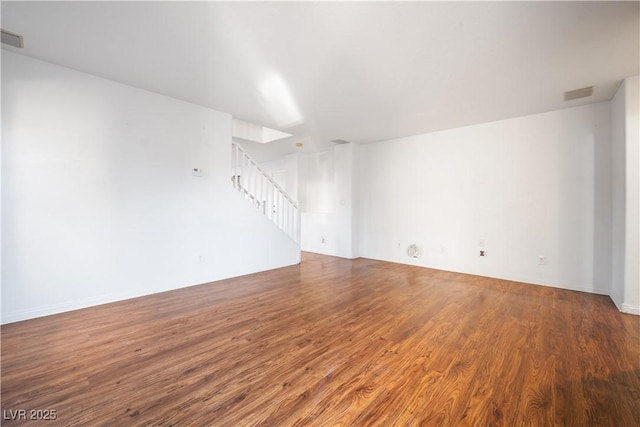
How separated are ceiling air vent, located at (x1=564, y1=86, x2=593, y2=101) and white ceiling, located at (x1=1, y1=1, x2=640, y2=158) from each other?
0.10 meters

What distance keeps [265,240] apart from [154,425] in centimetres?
361

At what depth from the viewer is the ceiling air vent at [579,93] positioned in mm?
3271

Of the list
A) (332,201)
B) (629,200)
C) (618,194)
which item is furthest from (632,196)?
(332,201)

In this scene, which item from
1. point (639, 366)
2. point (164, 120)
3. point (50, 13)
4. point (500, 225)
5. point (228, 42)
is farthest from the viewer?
point (500, 225)

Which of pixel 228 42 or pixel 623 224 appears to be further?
pixel 623 224

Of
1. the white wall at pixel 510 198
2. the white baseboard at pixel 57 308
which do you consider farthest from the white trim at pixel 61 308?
the white wall at pixel 510 198

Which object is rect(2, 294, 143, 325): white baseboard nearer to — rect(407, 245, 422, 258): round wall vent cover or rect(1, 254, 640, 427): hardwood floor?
rect(1, 254, 640, 427): hardwood floor

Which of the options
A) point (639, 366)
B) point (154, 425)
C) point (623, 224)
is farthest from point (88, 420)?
point (623, 224)

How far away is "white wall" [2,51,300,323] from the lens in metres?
2.67

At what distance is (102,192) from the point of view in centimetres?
316

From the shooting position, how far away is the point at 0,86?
2.57 meters

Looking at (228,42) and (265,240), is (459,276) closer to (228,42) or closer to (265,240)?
(265,240)

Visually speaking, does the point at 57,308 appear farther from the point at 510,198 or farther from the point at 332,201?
the point at 510,198

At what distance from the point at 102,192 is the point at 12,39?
159 cm
